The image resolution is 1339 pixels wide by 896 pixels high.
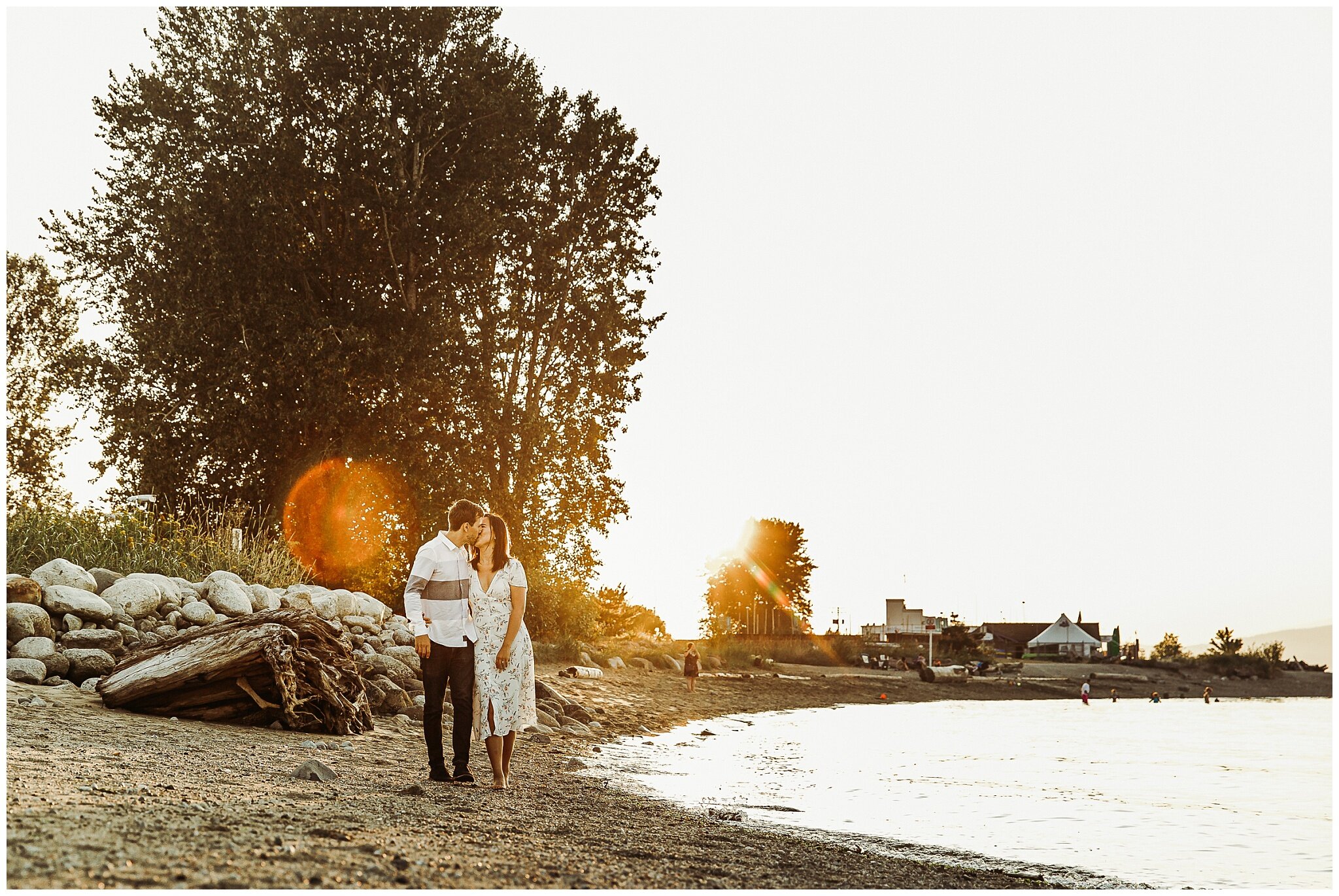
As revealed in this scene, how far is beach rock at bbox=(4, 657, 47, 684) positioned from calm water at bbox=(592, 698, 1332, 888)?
6.31 meters

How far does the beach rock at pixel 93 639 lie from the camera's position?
11.8m

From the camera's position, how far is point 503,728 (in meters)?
8.48

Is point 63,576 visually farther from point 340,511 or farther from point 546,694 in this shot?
point 340,511

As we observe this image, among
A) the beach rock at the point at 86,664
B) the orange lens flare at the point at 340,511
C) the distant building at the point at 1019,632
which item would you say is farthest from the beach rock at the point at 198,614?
the distant building at the point at 1019,632

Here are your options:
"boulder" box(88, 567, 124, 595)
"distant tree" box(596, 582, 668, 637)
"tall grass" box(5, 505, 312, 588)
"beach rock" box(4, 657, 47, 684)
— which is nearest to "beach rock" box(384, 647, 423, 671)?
"tall grass" box(5, 505, 312, 588)

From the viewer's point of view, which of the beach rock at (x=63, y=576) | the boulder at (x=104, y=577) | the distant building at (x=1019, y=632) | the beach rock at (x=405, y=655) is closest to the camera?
the beach rock at (x=63, y=576)

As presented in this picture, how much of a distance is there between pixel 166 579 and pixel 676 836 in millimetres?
9146

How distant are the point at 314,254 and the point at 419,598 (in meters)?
16.6

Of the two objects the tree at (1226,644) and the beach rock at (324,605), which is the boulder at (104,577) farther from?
the tree at (1226,644)

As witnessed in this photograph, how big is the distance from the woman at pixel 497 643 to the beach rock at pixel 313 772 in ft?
4.17

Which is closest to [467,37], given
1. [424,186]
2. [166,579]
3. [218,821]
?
[424,186]

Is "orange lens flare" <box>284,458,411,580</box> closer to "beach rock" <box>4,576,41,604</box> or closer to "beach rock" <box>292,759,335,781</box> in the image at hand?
"beach rock" <box>4,576,41,604</box>

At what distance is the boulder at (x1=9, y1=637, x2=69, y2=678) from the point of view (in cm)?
1105

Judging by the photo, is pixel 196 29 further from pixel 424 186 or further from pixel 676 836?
pixel 676 836
